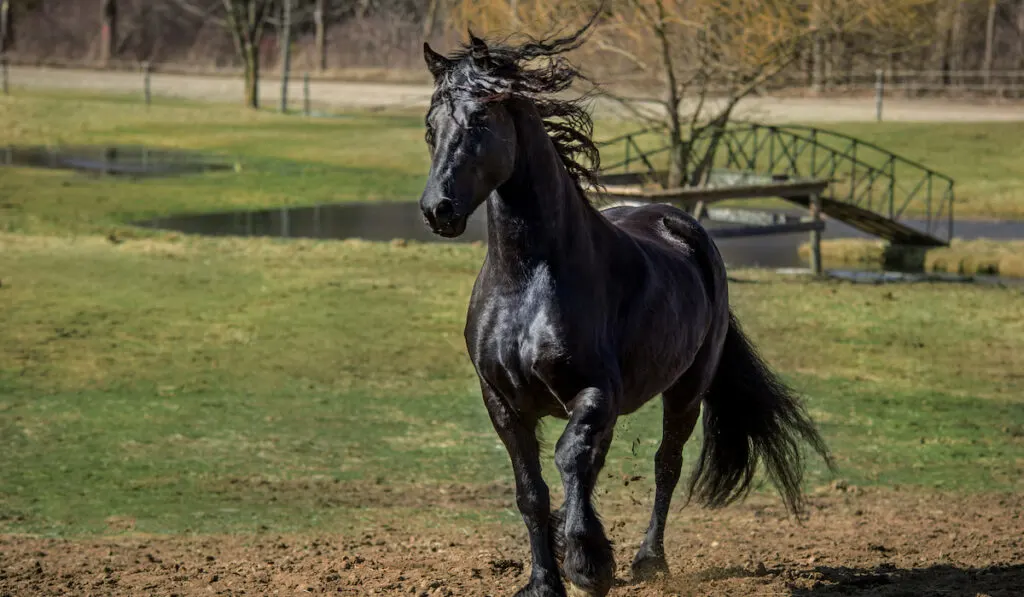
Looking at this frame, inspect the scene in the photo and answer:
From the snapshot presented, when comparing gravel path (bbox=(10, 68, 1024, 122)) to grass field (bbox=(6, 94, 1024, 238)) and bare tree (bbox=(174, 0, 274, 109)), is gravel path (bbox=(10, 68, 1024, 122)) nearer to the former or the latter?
grass field (bbox=(6, 94, 1024, 238))

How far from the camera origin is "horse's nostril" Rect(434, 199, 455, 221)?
4.86m

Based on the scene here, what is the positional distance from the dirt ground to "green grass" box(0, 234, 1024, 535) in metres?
0.62

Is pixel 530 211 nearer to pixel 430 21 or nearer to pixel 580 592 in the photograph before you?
pixel 580 592

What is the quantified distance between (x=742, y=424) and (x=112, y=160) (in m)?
30.0

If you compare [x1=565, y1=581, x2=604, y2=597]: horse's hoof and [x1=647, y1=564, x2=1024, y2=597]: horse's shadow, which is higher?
[x1=565, y1=581, x2=604, y2=597]: horse's hoof

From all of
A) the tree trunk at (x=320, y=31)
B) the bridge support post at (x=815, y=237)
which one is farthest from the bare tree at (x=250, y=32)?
the bridge support post at (x=815, y=237)

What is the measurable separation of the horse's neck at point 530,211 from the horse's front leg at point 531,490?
59cm

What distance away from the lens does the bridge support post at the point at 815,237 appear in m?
19.9

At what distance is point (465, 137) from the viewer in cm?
510

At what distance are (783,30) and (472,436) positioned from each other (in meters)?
10.7

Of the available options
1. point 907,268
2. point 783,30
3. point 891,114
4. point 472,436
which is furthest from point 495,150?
point 891,114

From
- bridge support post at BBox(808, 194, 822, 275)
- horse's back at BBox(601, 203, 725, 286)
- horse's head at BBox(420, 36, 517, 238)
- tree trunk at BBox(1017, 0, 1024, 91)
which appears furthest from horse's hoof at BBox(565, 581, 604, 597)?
tree trunk at BBox(1017, 0, 1024, 91)

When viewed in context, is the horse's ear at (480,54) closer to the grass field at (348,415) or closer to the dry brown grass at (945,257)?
the grass field at (348,415)

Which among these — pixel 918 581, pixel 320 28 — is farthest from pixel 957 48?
pixel 918 581
